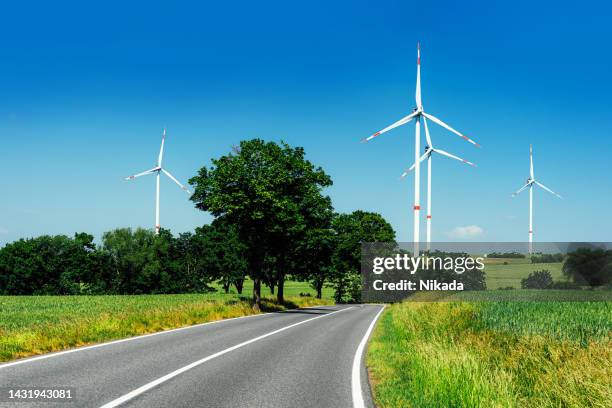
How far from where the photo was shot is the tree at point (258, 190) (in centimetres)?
3127

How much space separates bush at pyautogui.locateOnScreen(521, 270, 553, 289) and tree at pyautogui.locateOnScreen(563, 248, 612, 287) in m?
2.14

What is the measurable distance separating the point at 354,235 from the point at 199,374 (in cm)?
7347

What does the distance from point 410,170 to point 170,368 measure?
3623 centimetres

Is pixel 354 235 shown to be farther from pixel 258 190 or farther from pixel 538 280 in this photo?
pixel 258 190

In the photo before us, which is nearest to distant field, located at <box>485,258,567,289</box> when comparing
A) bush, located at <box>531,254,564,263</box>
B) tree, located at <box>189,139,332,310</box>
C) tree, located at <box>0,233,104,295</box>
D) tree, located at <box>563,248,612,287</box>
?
tree, located at <box>563,248,612,287</box>

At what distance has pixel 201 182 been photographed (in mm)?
32469

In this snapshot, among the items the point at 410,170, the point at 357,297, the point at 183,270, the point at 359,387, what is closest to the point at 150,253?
the point at 183,270

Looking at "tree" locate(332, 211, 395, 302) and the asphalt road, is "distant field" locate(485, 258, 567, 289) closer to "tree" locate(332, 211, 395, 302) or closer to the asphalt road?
"tree" locate(332, 211, 395, 302)

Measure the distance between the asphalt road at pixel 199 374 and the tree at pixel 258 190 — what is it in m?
15.4

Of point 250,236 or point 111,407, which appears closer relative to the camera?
point 111,407

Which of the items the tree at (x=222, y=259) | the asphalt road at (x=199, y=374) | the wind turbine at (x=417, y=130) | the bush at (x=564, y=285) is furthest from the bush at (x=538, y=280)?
the asphalt road at (x=199, y=374)

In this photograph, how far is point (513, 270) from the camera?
201 feet

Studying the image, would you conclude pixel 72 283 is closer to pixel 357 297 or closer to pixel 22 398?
pixel 357 297

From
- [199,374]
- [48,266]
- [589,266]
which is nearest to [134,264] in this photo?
[48,266]
